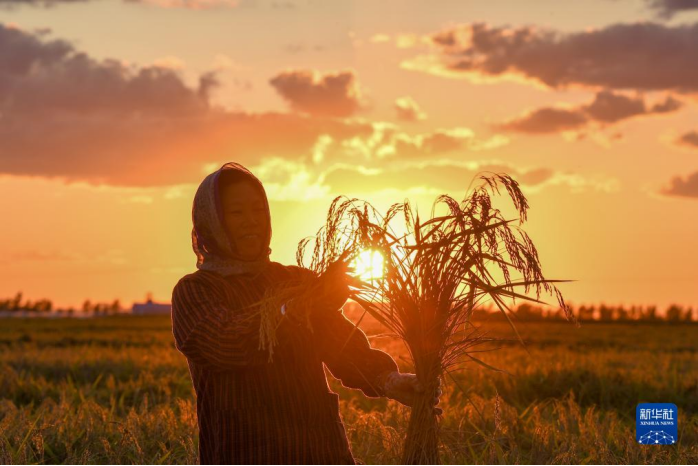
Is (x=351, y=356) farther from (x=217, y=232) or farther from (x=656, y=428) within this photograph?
(x=656, y=428)

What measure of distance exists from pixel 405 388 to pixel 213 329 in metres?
0.97

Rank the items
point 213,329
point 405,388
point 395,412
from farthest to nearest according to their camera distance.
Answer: point 395,412 < point 405,388 < point 213,329

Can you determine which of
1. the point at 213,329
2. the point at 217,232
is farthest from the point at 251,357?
the point at 217,232

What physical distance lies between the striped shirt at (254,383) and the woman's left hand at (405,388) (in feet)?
0.46

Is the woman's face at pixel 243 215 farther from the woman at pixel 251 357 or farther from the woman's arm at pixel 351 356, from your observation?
the woman's arm at pixel 351 356

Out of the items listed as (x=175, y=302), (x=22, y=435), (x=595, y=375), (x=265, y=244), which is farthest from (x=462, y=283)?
(x=595, y=375)

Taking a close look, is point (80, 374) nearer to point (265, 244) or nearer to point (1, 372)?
point (1, 372)

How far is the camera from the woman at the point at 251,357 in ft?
13.1

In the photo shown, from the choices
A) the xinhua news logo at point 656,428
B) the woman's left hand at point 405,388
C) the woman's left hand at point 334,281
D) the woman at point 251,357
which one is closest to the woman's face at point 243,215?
the woman at point 251,357

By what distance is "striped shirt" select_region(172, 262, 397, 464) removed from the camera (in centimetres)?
399

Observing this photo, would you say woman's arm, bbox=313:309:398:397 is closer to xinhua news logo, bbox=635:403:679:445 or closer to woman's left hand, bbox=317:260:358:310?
woman's left hand, bbox=317:260:358:310

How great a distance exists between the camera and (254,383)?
414 cm

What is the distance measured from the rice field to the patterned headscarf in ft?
4.17

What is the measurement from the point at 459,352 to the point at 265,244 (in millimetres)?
1161
